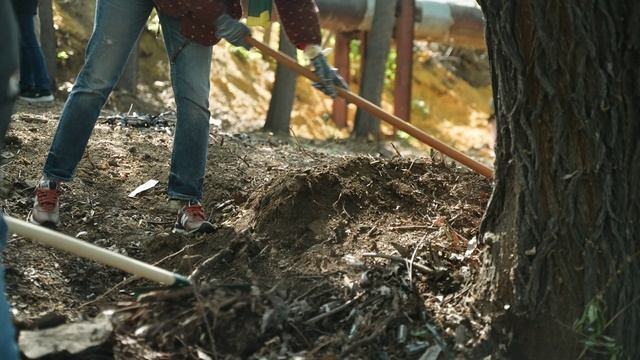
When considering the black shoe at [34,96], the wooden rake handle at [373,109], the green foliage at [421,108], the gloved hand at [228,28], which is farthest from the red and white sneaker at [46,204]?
the green foliage at [421,108]

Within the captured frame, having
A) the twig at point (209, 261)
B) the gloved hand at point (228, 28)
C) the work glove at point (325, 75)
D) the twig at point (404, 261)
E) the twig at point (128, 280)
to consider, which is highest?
the gloved hand at point (228, 28)

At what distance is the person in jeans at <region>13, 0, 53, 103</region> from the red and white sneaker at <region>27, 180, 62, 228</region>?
2.57 meters

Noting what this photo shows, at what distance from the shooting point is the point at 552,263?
3.03m

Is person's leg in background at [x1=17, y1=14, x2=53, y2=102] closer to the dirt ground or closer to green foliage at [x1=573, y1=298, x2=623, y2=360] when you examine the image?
the dirt ground

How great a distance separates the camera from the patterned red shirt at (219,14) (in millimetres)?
3893

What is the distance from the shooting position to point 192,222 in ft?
13.5

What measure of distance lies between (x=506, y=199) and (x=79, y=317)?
1471 mm

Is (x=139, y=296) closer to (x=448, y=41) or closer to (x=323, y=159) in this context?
(x=323, y=159)

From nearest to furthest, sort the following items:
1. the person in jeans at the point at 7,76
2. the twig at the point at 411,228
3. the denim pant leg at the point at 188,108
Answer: the person in jeans at the point at 7,76
the twig at the point at 411,228
the denim pant leg at the point at 188,108

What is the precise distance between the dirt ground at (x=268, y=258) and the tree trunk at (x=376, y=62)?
3718mm

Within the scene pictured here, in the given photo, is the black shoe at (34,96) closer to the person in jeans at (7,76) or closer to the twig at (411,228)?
the twig at (411,228)

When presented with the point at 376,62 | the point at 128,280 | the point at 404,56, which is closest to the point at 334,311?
the point at 128,280

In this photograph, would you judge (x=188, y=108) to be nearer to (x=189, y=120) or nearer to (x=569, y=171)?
(x=189, y=120)

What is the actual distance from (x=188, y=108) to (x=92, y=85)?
41 centimetres
